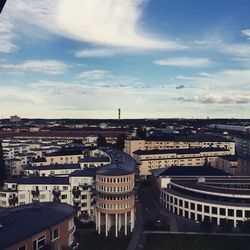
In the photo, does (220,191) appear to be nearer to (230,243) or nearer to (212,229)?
(212,229)

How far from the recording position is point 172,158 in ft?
344

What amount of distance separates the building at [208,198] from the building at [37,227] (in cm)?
2336

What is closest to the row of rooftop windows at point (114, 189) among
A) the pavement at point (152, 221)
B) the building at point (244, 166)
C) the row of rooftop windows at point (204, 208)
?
the pavement at point (152, 221)

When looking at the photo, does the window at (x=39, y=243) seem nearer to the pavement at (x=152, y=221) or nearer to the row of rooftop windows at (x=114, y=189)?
the pavement at (x=152, y=221)

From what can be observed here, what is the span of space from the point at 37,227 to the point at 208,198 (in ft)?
105

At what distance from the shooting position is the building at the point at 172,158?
101 m

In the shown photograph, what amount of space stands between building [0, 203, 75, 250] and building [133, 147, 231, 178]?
56.2 m

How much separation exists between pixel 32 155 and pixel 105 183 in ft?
188

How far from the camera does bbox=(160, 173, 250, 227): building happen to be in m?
58.0

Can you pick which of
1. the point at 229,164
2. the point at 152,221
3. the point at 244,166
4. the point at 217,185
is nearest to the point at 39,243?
the point at 152,221

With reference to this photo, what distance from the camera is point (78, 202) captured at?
60.0 metres

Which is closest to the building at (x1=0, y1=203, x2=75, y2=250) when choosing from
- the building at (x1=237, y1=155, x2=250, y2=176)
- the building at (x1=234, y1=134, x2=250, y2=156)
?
the building at (x1=237, y1=155, x2=250, y2=176)

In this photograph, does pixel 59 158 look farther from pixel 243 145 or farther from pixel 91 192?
pixel 243 145

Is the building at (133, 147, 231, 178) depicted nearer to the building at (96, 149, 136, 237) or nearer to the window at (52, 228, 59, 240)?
the building at (96, 149, 136, 237)
